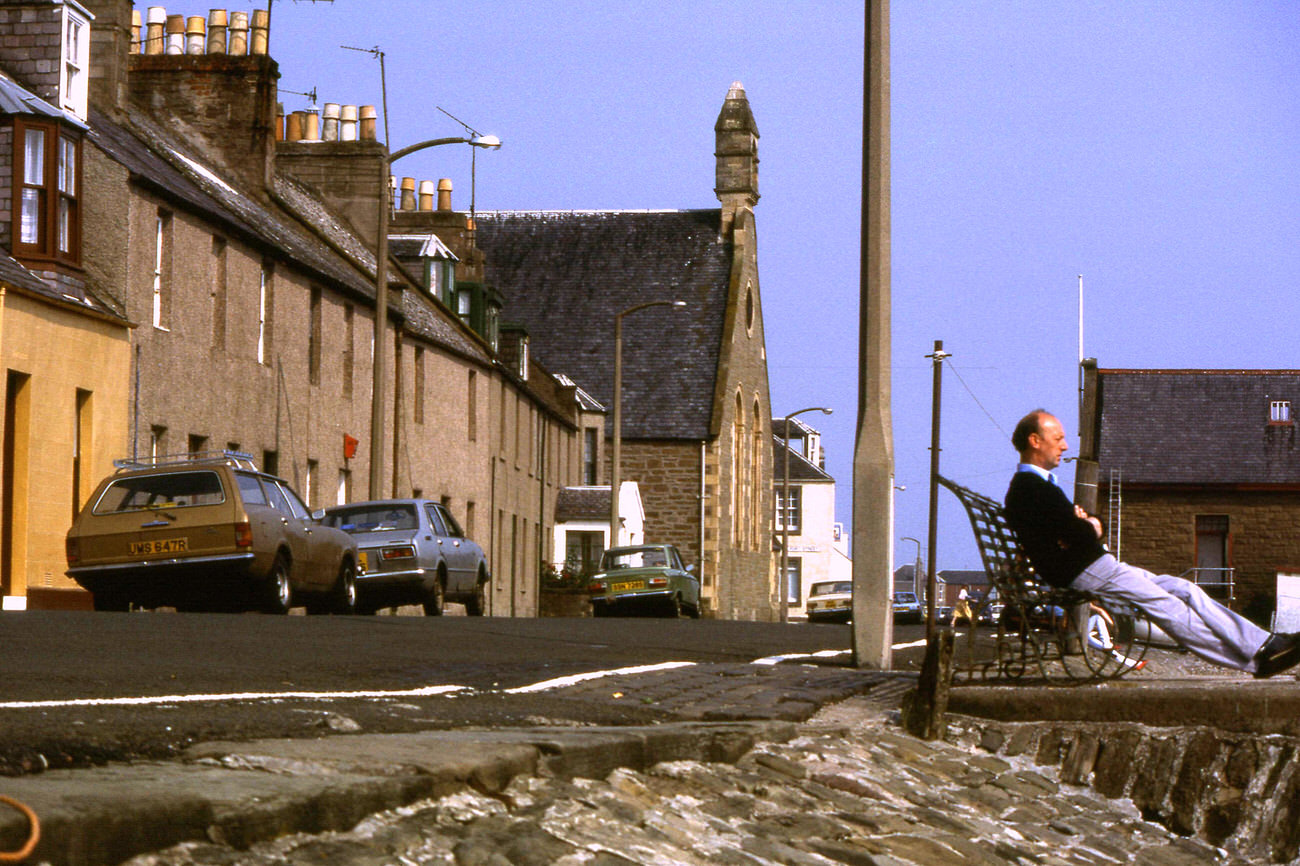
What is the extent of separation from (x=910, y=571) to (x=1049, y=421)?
137 m

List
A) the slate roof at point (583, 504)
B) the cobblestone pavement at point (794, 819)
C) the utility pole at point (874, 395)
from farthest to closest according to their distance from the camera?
the slate roof at point (583, 504) → the utility pole at point (874, 395) → the cobblestone pavement at point (794, 819)

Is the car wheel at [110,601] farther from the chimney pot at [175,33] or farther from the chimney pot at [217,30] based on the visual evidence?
the chimney pot at [175,33]

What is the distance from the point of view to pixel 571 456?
207 feet

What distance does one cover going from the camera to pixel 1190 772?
24.4ft

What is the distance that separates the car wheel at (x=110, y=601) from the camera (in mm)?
20656

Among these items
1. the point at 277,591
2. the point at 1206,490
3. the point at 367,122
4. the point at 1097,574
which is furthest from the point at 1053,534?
the point at 1206,490

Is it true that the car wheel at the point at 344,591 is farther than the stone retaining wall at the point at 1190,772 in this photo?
Yes

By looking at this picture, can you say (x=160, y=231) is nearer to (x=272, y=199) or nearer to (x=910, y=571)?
(x=272, y=199)

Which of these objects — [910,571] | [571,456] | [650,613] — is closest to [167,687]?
[650,613]

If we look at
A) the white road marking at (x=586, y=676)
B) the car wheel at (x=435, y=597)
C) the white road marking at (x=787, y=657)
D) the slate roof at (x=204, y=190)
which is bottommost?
the car wheel at (x=435, y=597)

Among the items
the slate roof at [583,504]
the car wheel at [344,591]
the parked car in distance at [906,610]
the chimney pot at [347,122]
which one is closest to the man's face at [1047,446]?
the car wheel at [344,591]

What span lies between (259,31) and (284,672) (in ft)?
108

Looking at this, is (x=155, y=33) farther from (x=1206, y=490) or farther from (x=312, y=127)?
(x=1206, y=490)

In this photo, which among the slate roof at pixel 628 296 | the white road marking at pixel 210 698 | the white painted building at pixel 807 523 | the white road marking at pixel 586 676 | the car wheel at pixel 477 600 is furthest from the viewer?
the white painted building at pixel 807 523
